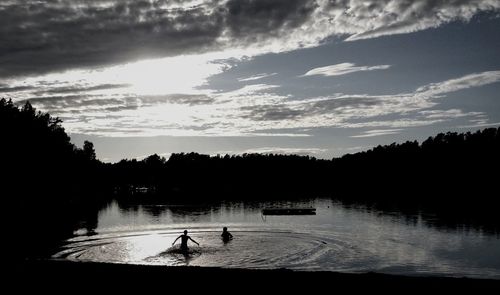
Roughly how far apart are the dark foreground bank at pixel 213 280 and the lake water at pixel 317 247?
70.0 feet

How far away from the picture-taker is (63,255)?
53.3 meters

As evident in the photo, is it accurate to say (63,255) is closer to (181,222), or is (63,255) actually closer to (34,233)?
(34,233)

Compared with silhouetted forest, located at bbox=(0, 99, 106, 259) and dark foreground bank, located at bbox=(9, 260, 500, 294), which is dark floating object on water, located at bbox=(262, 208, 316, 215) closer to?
silhouetted forest, located at bbox=(0, 99, 106, 259)

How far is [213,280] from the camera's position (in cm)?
2298

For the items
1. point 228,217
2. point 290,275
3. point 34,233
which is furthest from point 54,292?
point 228,217

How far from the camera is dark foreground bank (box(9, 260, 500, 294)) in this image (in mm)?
21234

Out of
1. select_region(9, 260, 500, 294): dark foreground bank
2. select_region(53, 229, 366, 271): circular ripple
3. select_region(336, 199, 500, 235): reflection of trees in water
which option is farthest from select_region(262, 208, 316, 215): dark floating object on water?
select_region(9, 260, 500, 294): dark foreground bank

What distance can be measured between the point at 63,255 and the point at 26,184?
77.9m

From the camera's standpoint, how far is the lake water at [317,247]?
151ft

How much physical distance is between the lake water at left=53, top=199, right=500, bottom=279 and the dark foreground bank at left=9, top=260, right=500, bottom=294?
21345 mm

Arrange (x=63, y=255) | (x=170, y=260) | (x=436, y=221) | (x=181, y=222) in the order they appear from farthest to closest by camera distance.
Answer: (x=181, y=222) → (x=436, y=221) → (x=63, y=255) → (x=170, y=260)

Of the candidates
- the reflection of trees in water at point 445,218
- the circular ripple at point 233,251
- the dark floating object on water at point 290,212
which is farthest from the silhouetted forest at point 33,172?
the reflection of trees in water at point 445,218

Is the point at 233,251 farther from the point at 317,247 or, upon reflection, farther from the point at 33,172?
the point at 33,172

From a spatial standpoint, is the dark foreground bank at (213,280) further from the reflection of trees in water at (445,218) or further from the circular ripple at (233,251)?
the reflection of trees in water at (445,218)
